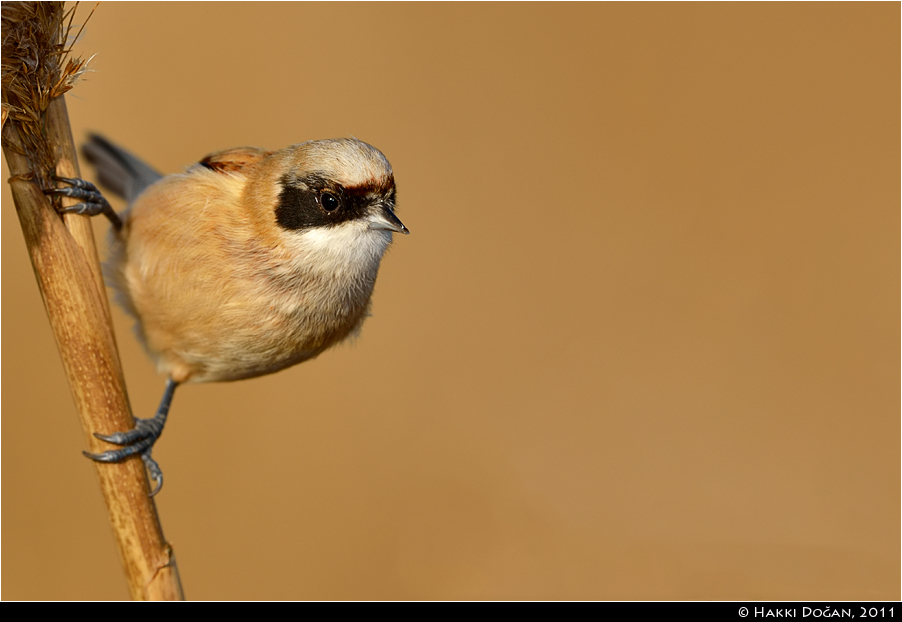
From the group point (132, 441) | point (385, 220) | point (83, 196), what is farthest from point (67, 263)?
point (385, 220)

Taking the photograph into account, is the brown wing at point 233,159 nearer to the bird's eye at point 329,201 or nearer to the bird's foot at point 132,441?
the bird's eye at point 329,201

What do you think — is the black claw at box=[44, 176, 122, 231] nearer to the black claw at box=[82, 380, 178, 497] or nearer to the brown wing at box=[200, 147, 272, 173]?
the brown wing at box=[200, 147, 272, 173]

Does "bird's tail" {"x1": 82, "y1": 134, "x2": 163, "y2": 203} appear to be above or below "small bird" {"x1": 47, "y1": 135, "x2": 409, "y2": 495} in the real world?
above

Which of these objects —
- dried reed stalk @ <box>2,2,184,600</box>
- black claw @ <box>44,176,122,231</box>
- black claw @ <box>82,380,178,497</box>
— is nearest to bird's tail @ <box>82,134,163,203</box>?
black claw @ <box>44,176,122,231</box>

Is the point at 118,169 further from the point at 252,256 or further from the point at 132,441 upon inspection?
the point at 132,441

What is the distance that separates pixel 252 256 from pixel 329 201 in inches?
13.3

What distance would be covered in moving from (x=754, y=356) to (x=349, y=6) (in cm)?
373

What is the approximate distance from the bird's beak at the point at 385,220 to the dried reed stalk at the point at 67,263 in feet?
2.61

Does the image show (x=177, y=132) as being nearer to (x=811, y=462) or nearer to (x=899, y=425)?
(x=811, y=462)

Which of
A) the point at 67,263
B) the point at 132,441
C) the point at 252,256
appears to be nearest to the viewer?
the point at 67,263

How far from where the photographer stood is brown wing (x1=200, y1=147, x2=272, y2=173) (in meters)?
2.65

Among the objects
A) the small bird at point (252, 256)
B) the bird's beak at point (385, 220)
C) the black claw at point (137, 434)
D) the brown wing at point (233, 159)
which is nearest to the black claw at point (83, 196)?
the small bird at point (252, 256)

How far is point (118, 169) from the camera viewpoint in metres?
3.24
